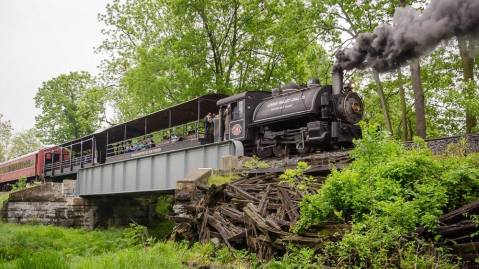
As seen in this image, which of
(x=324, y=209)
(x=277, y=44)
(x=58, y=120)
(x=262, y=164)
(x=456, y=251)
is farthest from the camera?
(x=58, y=120)

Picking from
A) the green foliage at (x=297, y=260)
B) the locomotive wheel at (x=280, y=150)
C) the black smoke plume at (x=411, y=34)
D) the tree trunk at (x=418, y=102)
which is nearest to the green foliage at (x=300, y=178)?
the green foliage at (x=297, y=260)

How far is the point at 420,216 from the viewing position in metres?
6.70

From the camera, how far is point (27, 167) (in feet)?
112

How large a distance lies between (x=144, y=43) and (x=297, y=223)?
27.9 meters

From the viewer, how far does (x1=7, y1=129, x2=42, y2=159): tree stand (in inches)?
2749

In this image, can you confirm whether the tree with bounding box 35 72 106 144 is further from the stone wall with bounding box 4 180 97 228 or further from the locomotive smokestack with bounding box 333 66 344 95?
the locomotive smokestack with bounding box 333 66 344 95

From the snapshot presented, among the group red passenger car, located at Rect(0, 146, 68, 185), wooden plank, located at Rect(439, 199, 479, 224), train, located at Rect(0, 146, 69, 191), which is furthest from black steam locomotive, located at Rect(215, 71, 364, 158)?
red passenger car, located at Rect(0, 146, 68, 185)

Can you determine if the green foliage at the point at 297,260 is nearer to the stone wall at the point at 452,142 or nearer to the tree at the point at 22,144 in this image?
the stone wall at the point at 452,142

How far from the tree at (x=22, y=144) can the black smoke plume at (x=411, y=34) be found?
211 feet

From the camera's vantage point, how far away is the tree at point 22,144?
69.8 m

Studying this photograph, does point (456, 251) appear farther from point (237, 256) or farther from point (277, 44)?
point (277, 44)

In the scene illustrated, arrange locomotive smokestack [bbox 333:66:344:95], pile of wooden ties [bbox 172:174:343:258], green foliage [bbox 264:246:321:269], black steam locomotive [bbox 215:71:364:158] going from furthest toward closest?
locomotive smokestack [bbox 333:66:344:95] → black steam locomotive [bbox 215:71:364:158] → pile of wooden ties [bbox 172:174:343:258] → green foliage [bbox 264:246:321:269]

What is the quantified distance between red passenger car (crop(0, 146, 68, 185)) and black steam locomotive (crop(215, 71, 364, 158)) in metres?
20.4

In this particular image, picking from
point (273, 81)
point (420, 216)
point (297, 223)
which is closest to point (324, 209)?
point (297, 223)
